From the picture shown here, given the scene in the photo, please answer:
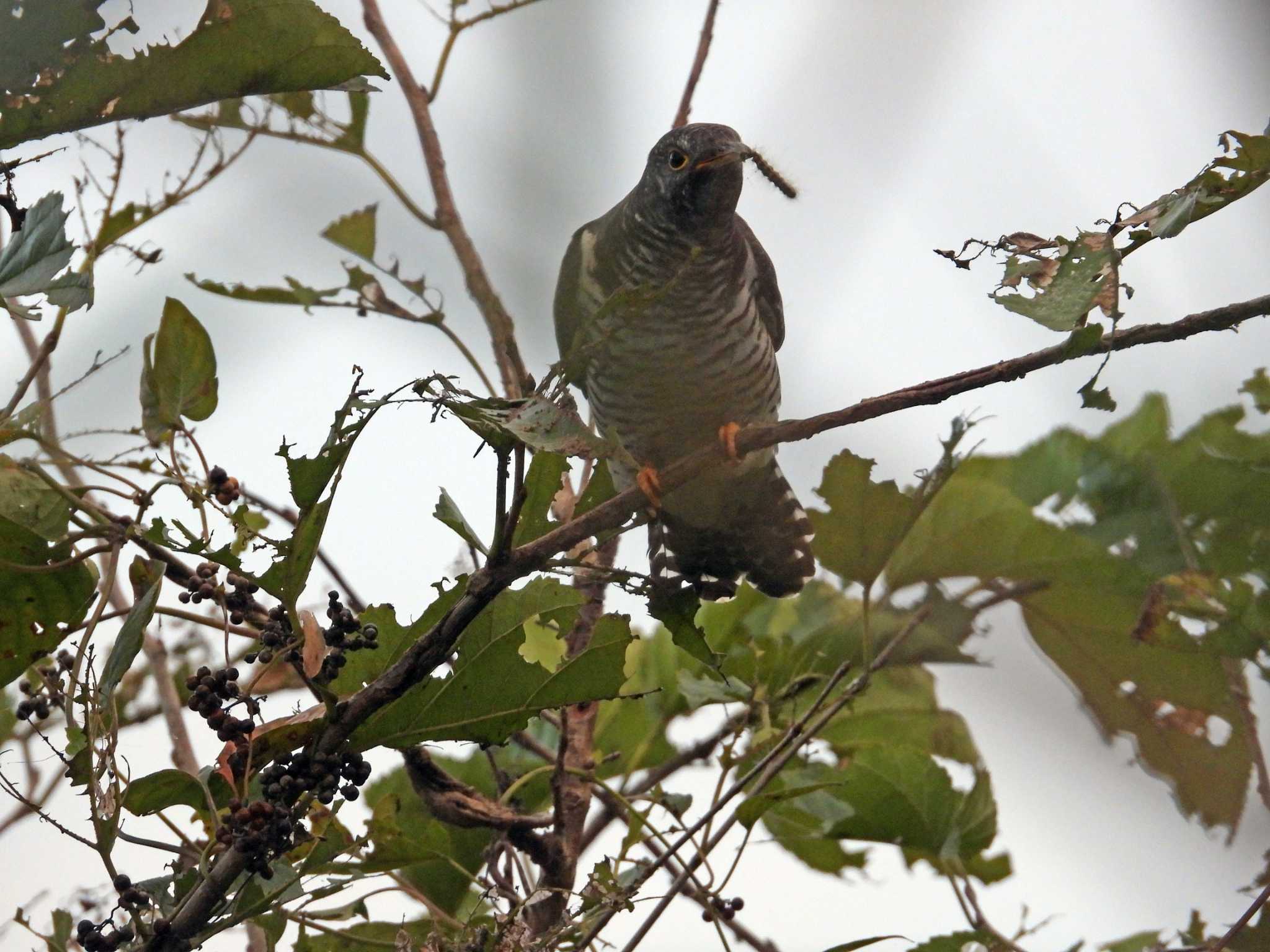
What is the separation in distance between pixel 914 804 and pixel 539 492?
1.12m

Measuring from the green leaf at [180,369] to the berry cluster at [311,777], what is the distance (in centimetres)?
53

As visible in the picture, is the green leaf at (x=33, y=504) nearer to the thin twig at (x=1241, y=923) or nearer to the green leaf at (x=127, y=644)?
the green leaf at (x=127, y=644)

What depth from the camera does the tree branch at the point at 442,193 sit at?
241 cm

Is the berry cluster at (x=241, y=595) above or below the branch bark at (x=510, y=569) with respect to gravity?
above

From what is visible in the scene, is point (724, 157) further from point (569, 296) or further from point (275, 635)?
point (275, 635)

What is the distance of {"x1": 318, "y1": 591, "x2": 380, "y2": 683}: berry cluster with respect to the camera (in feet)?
4.26

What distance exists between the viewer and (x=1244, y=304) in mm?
1160

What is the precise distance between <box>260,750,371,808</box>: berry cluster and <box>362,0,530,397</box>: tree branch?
3.75ft

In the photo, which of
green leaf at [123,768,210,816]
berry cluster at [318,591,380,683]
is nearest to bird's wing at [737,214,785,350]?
berry cluster at [318,591,380,683]

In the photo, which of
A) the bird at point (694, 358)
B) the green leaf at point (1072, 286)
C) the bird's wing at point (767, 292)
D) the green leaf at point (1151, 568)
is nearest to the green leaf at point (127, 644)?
the green leaf at point (1072, 286)

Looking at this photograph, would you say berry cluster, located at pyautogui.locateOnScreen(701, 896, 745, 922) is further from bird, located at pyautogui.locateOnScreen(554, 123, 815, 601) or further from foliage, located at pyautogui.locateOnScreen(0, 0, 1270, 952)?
bird, located at pyautogui.locateOnScreen(554, 123, 815, 601)

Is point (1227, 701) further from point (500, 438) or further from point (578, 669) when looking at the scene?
point (500, 438)

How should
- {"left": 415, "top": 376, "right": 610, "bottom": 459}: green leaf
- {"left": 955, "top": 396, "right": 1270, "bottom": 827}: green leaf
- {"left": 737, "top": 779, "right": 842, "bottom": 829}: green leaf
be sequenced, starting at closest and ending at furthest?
{"left": 415, "top": 376, "right": 610, "bottom": 459}: green leaf, {"left": 737, "top": 779, "right": 842, "bottom": 829}: green leaf, {"left": 955, "top": 396, "right": 1270, "bottom": 827}: green leaf

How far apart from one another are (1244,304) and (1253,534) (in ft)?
2.84
